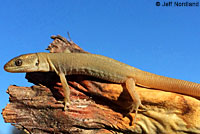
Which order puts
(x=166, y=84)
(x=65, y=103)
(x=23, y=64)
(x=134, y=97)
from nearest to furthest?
(x=134, y=97) < (x=65, y=103) < (x=166, y=84) < (x=23, y=64)

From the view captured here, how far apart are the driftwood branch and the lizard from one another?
20cm

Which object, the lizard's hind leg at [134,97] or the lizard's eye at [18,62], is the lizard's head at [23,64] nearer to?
the lizard's eye at [18,62]

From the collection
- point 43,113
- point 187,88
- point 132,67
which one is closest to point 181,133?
point 187,88

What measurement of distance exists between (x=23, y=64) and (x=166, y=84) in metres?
4.19

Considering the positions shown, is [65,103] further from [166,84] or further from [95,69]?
[166,84]

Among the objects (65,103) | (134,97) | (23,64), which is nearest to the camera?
(134,97)

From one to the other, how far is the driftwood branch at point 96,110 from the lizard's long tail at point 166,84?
0.16m

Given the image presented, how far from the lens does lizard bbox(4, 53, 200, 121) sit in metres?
5.85

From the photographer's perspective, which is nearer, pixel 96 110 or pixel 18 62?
pixel 96 110

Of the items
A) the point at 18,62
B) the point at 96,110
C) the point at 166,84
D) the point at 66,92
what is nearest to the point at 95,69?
the point at 66,92

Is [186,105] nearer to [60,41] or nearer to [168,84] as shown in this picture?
[168,84]

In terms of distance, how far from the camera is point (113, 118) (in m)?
5.77

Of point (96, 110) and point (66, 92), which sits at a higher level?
point (66, 92)

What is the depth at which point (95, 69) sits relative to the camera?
19.5 feet
